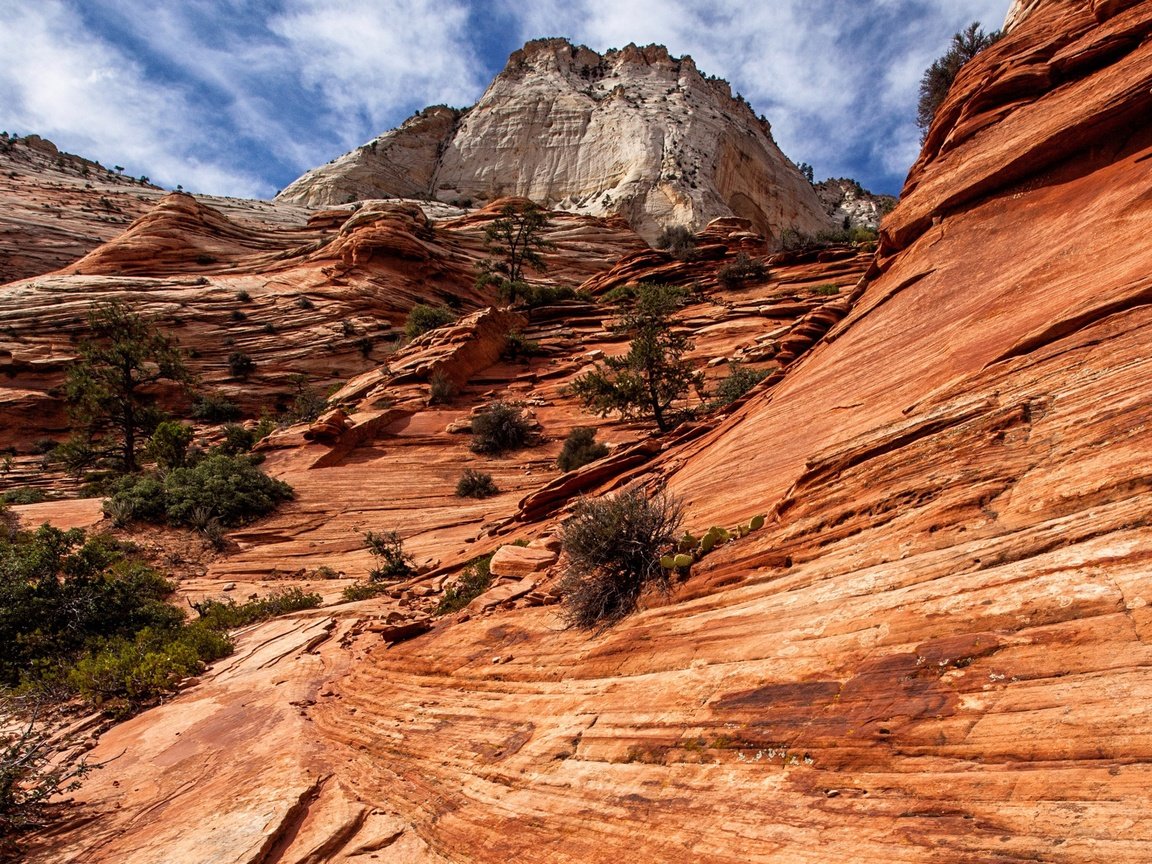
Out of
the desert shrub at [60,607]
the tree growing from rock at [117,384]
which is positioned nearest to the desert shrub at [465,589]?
the desert shrub at [60,607]

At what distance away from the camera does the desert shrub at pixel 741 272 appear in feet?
105

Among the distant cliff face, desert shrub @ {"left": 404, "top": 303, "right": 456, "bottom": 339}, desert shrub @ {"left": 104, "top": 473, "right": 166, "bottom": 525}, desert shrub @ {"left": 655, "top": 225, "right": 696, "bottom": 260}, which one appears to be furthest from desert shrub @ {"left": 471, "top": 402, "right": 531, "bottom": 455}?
the distant cliff face

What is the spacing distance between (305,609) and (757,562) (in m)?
9.53

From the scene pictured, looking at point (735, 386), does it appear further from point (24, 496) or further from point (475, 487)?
point (24, 496)

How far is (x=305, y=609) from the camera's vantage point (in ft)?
36.3

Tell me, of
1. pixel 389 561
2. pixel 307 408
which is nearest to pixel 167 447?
pixel 307 408

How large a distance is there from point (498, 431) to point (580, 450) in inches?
144

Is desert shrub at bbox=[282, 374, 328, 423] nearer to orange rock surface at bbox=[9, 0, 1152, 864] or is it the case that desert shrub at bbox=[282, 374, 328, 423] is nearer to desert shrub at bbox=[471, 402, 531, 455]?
desert shrub at bbox=[471, 402, 531, 455]

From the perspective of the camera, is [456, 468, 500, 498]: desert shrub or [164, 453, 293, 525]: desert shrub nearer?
[164, 453, 293, 525]: desert shrub

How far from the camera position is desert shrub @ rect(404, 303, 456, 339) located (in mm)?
31484

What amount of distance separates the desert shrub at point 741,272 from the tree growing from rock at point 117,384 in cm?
2837

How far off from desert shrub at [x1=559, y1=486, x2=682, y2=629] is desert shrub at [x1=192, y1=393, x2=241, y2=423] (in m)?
27.4

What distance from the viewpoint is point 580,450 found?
1864 centimetres

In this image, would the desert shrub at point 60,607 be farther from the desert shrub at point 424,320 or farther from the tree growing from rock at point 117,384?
the desert shrub at point 424,320
